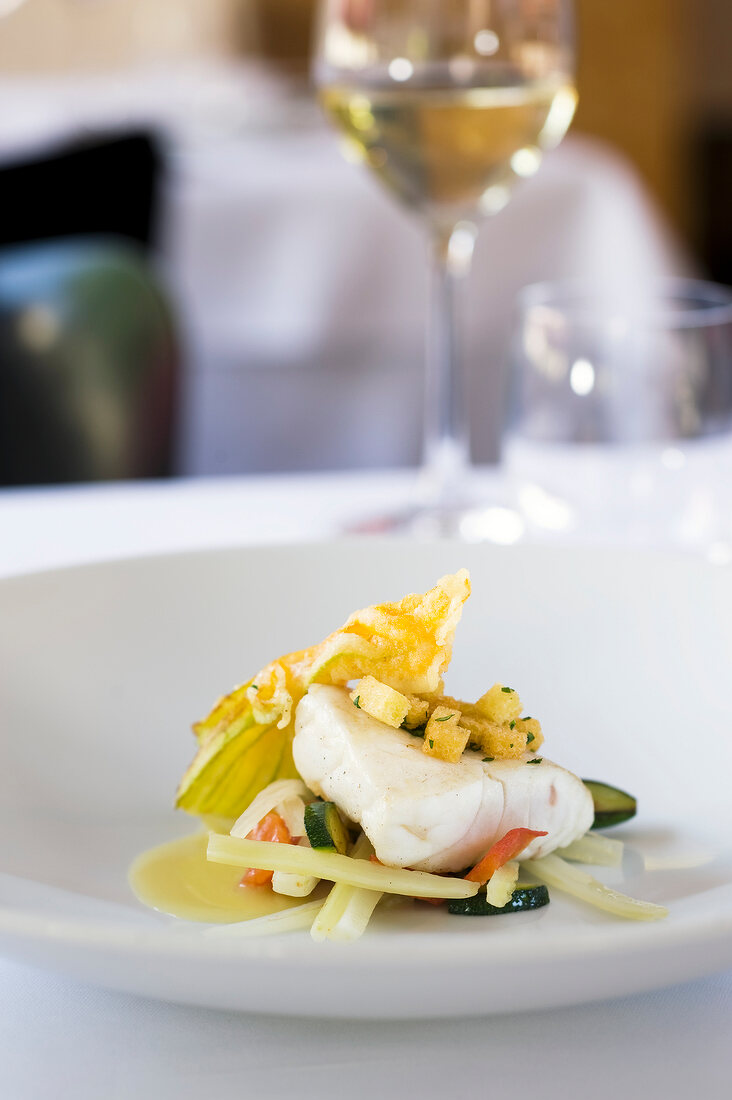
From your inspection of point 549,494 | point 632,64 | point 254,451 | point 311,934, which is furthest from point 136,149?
point 632,64

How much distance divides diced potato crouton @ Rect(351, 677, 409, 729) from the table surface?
0.42 ft

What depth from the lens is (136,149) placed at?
10.5 feet

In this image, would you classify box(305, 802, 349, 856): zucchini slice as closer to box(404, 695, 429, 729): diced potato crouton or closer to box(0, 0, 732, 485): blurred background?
box(404, 695, 429, 729): diced potato crouton

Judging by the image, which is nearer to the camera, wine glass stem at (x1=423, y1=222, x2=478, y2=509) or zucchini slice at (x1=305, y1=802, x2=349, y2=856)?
zucchini slice at (x1=305, y1=802, x2=349, y2=856)

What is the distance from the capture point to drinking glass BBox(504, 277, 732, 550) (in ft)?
3.37

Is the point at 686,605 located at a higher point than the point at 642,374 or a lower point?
lower

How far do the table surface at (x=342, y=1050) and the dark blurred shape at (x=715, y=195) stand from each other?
6.86 metres

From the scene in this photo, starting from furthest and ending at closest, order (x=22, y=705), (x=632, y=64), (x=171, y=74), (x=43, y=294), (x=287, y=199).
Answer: (x=632, y=64), (x=171, y=74), (x=287, y=199), (x=43, y=294), (x=22, y=705)

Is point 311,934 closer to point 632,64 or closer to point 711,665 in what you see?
point 711,665

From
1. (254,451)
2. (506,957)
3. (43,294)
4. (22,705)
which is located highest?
(254,451)

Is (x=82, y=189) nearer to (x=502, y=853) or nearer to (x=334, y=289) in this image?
(x=334, y=289)

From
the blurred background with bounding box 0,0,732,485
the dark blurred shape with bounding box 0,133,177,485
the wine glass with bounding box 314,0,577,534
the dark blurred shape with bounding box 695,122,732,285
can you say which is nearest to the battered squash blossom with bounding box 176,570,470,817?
the wine glass with bounding box 314,0,577,534

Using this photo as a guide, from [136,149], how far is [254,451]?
76 cm

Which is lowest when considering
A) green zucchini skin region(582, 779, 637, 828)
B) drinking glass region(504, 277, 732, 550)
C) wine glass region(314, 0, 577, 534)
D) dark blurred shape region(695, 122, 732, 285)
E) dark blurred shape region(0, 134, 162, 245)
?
green zucchini skin region(582, 779, 637, 828)
